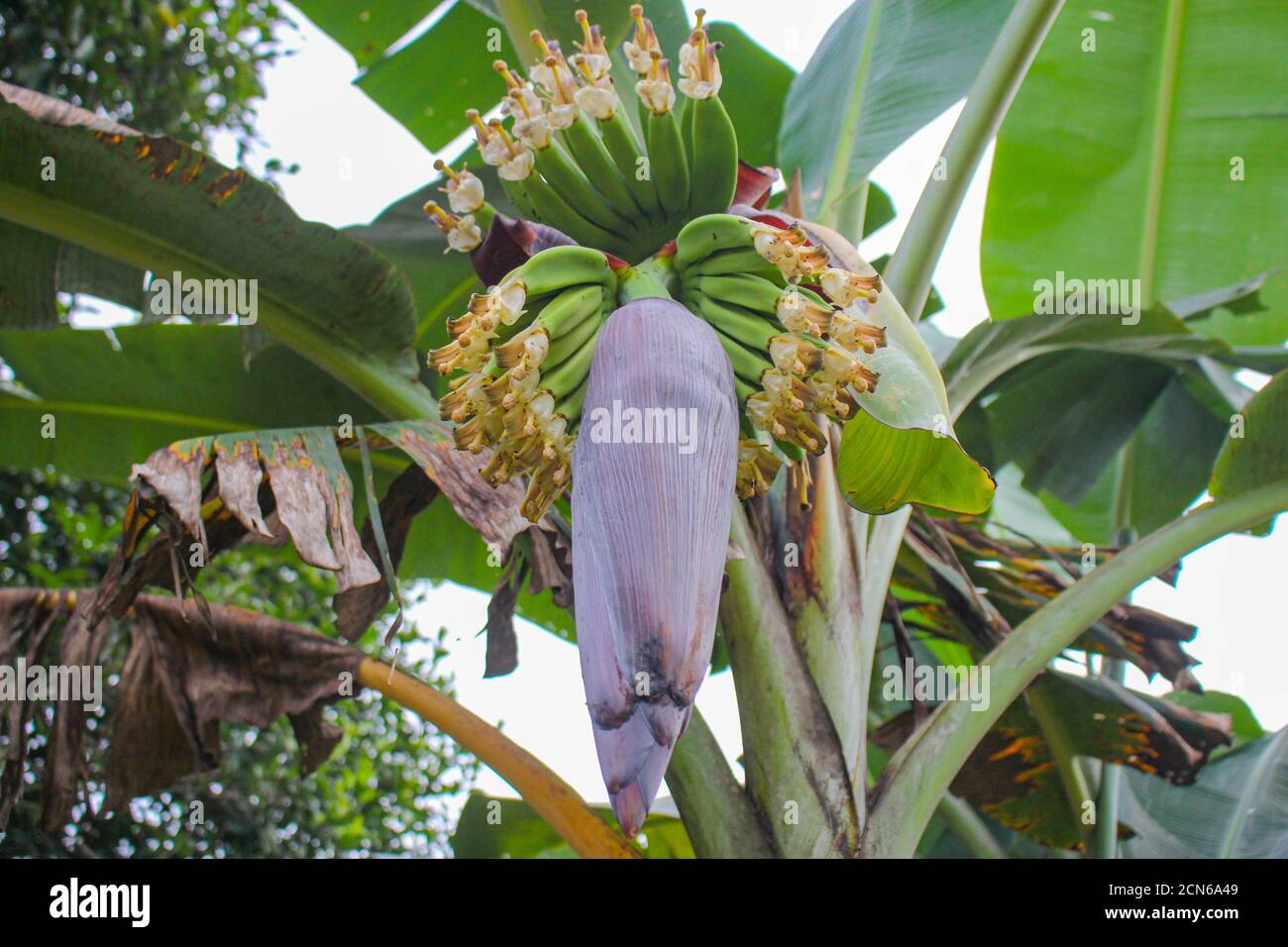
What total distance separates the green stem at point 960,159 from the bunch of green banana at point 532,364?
1.98 feet

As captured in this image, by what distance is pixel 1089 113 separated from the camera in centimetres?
208

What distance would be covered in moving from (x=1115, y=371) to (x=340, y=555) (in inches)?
62.4

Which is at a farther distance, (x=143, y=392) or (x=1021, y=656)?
(x=143, y=392)

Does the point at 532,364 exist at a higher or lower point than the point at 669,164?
lower

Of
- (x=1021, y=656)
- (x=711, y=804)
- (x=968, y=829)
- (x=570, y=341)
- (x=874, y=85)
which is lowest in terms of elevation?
(x=968, y=829)

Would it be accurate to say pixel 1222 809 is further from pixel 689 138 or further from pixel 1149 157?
pixel 689 138

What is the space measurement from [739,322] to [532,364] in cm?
21

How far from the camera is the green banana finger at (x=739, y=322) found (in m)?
1.00

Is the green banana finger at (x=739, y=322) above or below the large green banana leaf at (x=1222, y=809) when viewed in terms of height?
above

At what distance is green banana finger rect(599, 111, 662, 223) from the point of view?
1.10m

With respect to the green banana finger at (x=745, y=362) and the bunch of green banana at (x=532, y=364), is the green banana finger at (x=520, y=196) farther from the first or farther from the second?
the green banana finger at (x=745, y=362)

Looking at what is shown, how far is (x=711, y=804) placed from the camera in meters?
1.26

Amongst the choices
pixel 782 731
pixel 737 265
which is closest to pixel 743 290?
pixel 737 265

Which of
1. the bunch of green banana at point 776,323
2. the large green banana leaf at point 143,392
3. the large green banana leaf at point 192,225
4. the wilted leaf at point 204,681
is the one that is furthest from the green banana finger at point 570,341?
the large green banana leaf at point 143,392
